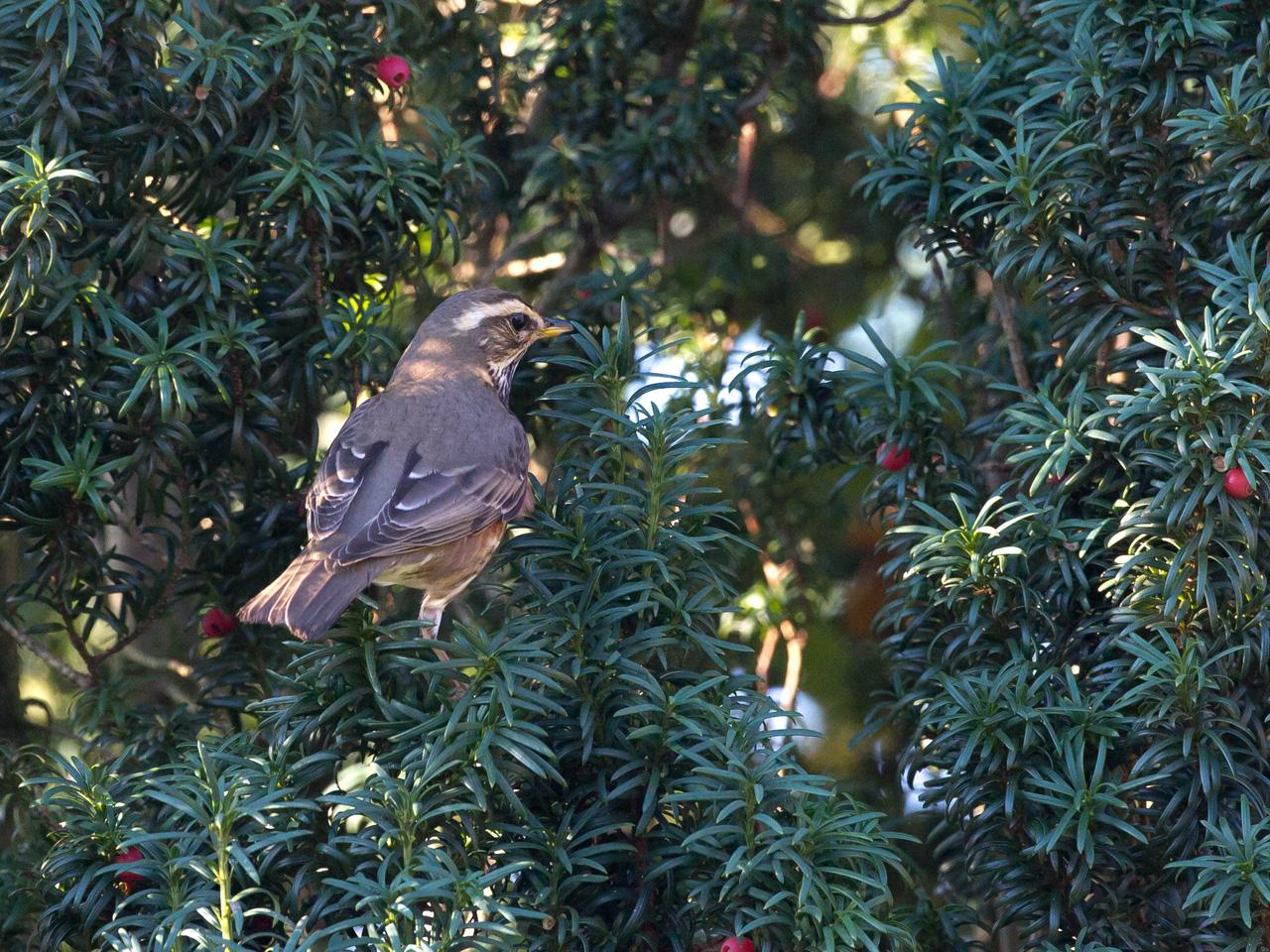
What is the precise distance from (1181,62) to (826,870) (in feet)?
7.39

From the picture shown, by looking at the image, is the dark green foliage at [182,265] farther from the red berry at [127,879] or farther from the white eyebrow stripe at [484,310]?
the red berry at [127,879]

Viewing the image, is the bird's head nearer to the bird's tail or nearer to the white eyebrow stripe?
the white eyebrow stripe

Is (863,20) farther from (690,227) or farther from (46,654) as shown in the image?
(46,654)

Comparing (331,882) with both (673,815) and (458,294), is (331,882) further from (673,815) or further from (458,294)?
(458,294)

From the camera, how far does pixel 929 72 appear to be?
6000mm

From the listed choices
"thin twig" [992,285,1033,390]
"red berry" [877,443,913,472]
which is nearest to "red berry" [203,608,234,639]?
"red berry" [877,443,913,472]

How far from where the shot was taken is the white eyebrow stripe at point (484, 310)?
482cm

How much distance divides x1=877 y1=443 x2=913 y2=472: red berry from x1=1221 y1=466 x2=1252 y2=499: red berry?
1004 millimetres

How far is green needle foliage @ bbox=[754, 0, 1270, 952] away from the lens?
310 centimetres

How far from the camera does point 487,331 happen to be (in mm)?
4828

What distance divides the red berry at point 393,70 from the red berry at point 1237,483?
2641 millimetres

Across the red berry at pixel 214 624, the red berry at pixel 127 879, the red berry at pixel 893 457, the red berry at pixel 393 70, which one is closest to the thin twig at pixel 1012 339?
the red berry at pixel 893 457

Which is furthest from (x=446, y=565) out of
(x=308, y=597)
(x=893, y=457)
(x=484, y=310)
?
(x=893, y=457)

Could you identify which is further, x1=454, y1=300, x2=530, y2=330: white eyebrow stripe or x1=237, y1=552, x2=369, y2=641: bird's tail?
x1=454, y1=300, x2=530, y2=330: white eyebrow stripe
